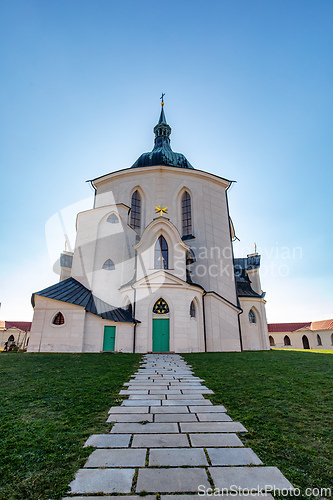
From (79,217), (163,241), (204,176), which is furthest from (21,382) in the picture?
(204,176)

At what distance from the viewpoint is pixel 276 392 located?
6.16 metres

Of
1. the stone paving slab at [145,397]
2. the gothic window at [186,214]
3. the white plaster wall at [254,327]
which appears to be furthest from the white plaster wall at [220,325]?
the stone paving slab at [145,397]

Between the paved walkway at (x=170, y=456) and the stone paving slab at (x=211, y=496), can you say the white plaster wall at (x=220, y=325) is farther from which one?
the stone paving slab at (x=211, y=496)

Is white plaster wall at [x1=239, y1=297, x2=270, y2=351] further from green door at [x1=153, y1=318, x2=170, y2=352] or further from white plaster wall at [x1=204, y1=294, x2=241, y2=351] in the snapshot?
green door at [x1=153, y1=318, x2=170, y2=352]

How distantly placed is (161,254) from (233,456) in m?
18.3

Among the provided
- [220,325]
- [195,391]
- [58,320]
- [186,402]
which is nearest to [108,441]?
[186,402]

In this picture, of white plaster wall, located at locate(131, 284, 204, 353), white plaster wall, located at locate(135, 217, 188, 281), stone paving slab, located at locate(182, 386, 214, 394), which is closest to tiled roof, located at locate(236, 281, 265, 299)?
white plaster wall, located at locate(135, 217, 188, 281)

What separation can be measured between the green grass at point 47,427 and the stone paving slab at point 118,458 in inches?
4.9

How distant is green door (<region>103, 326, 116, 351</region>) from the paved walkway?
13863mm

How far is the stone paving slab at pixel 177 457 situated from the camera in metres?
2.92

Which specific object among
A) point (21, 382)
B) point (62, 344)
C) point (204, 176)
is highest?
point (204, 176)

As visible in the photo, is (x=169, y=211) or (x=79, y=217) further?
(x=169, y=211)

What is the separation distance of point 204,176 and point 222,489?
28.0 metres

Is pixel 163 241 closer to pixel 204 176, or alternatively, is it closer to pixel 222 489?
pixel 204 176
